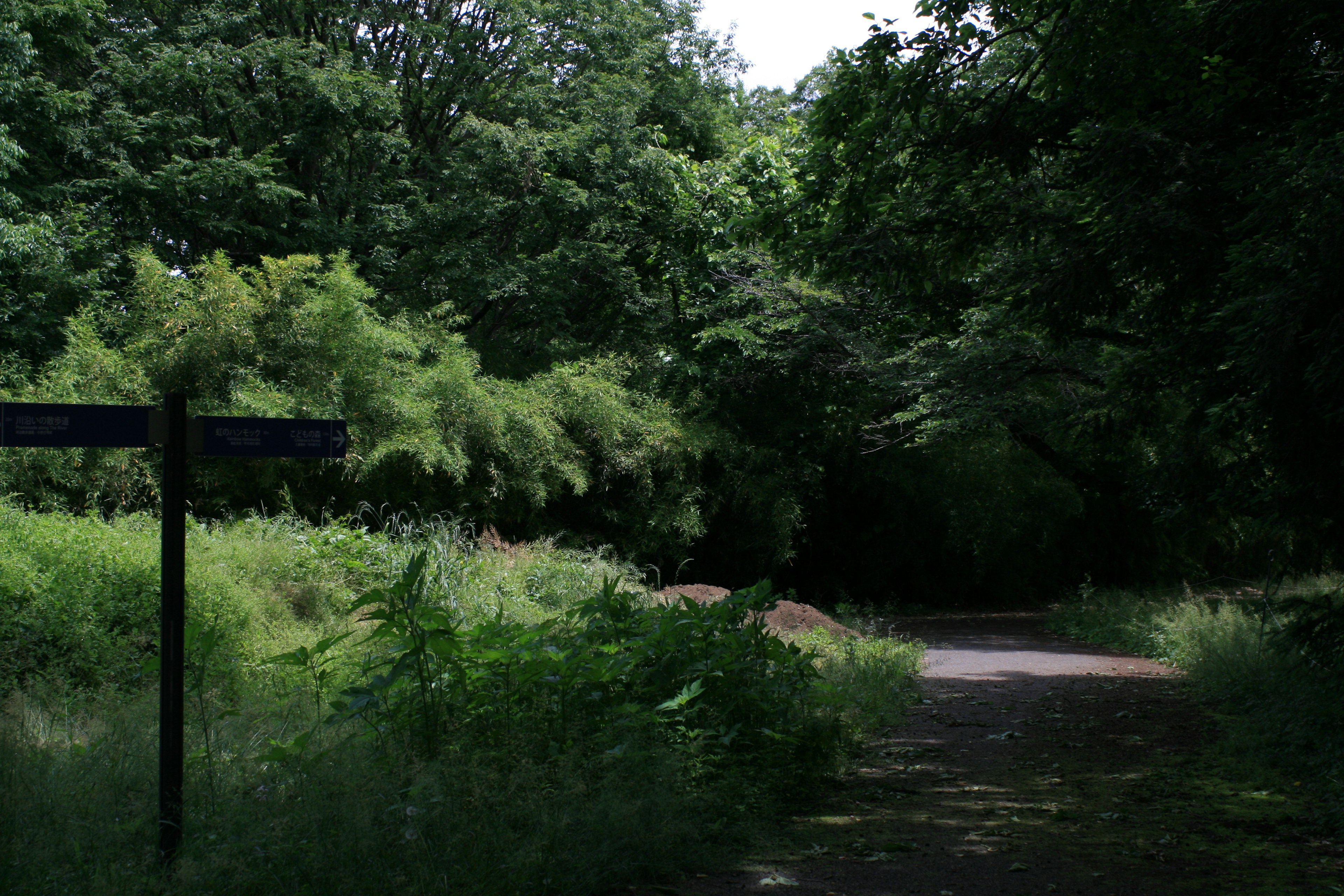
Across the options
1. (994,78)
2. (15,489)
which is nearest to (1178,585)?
(994,78)

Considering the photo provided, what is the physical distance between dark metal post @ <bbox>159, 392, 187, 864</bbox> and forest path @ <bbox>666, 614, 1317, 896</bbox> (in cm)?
175

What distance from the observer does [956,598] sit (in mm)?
22484

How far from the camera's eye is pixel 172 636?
10.9 ft

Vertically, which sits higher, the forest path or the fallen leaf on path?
the fallen leaf on path

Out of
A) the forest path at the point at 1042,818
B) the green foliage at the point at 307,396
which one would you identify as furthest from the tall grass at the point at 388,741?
the green foliage at the point at 307,396

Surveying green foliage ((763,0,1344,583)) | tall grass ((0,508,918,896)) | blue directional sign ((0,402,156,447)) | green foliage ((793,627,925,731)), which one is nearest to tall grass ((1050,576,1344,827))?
green foliage ((763,0,1344,583))

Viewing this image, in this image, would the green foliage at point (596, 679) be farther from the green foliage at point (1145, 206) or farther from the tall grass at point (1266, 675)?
the green foliage at point (1145, 206)

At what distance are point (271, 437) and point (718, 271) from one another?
14.7m

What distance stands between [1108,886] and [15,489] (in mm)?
10494

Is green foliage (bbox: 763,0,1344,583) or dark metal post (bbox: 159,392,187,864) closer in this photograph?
dark metal post (bbox: 159,392,187,864)

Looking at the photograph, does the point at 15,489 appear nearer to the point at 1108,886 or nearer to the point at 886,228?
the point at 886,228

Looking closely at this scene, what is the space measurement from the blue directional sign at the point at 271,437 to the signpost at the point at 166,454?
2 cm

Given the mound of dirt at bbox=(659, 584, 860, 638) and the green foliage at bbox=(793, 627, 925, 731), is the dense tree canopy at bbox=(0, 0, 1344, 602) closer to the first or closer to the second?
the mound of dirt at bbox=(659, 584, 860, 638)

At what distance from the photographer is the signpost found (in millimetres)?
3254
